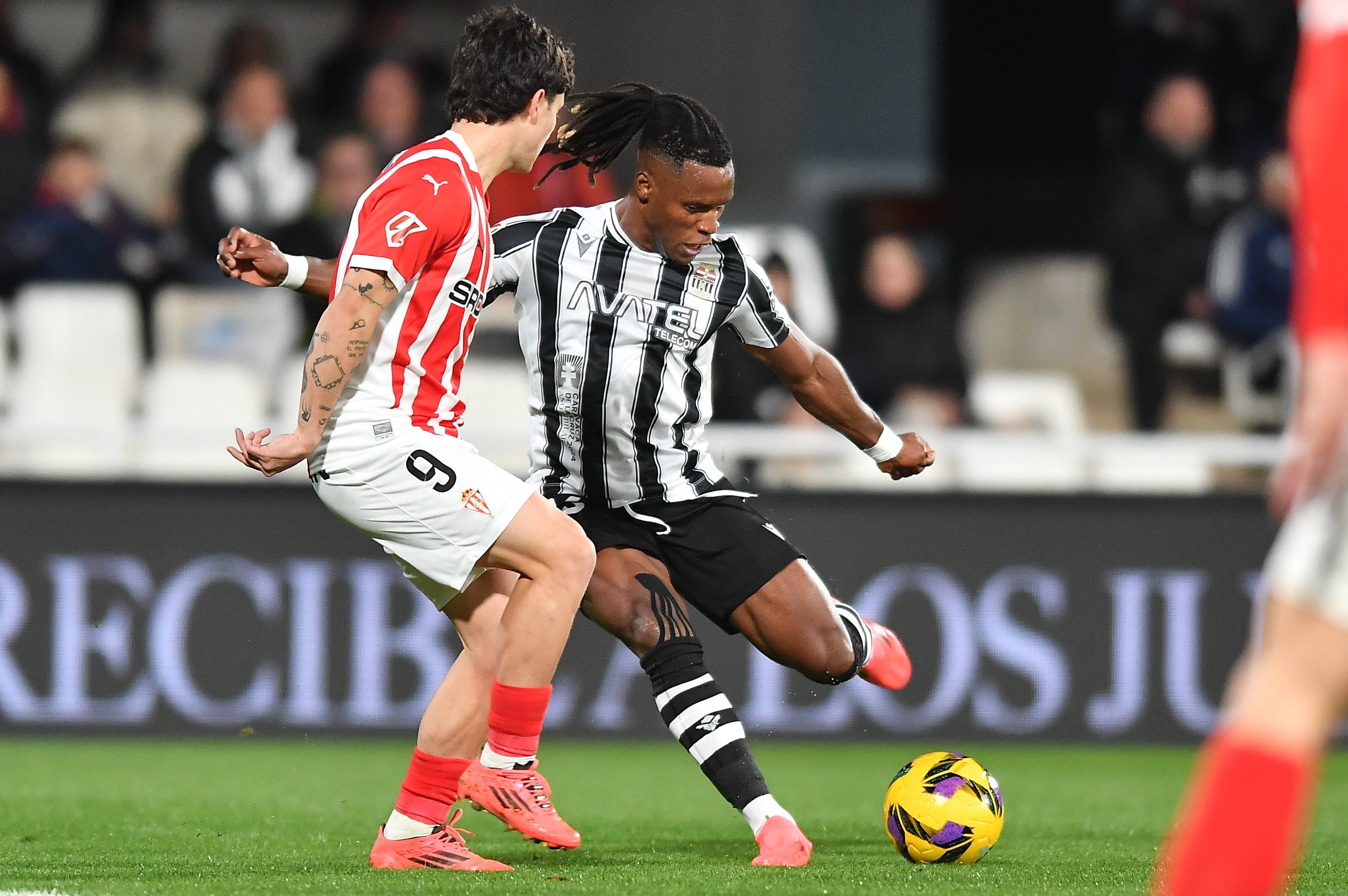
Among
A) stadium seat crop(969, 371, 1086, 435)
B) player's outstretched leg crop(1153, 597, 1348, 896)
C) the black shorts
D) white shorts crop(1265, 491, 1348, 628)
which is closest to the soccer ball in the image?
the black shorts

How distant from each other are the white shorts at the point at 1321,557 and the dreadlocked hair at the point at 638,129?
2379 mm

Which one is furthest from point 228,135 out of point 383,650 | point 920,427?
point 920,427

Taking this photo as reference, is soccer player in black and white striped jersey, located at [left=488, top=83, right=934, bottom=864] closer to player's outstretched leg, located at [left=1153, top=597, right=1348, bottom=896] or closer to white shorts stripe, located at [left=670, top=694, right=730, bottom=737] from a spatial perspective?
white shorts stripe, located at [left=670, top=694, right=730, bottom=737]

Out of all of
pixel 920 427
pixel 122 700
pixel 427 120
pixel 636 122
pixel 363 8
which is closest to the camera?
pixel 636 122

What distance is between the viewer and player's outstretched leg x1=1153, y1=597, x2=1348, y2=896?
8.00 feet

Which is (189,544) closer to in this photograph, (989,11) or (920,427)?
(920,427)

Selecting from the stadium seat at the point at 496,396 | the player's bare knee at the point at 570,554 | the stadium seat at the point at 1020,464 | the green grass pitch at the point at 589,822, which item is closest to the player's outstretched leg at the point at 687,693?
the green grass pitch at the point at 589,822

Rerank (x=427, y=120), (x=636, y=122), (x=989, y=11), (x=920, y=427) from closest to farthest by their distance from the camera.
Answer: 1. (x=636, y=122)
2. (x=920, y=427)
3. (x=427, y=120)
4. (x=989, y=11)

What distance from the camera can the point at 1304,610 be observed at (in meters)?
2.45

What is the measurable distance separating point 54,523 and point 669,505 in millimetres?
3983

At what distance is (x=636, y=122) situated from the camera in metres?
4.81

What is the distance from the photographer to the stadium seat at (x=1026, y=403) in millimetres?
9602

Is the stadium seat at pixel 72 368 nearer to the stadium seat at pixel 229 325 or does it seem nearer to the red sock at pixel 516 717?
the stadium seat at pixel 229 325

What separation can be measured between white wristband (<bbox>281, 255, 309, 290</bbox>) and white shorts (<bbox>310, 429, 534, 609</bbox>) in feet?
1.82
